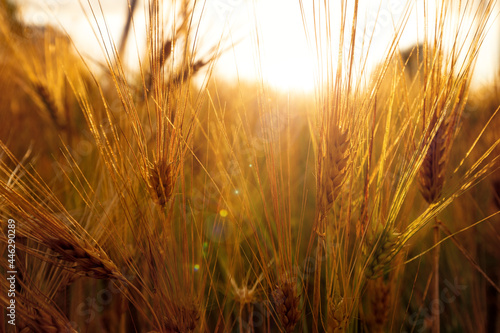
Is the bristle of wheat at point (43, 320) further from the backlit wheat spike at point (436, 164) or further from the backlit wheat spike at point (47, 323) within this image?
the backlit wheat spike at point (436, 164)

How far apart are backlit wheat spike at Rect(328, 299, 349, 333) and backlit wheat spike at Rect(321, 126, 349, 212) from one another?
0.16m

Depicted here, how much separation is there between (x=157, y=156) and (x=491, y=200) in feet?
3.64

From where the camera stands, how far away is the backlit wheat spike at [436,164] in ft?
2.10

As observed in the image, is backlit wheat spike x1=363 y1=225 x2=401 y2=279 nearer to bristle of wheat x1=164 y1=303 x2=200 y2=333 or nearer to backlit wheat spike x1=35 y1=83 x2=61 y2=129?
bristle of wheat x1=164 y1=303 x2=200 y2=333

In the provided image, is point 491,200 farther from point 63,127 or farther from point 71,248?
point 63,127

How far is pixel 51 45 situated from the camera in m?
1.21

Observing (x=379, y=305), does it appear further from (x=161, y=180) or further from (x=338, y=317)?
(x=161, y=180)

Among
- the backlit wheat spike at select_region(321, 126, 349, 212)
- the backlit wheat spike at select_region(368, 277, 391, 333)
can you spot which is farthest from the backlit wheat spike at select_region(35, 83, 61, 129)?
the backlit wheat spike at select_region(368, 277, 391, 333)

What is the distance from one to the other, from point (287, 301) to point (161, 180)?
29 cm

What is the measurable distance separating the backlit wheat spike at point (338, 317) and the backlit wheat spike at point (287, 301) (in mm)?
54

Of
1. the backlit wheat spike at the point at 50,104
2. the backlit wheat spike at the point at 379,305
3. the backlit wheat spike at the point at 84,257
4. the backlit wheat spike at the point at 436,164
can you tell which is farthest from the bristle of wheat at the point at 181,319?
the backlit wheat spike at the point at 50,104

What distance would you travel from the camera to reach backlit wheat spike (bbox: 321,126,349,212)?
1.65ft

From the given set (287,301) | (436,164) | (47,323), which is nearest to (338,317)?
(287,301)

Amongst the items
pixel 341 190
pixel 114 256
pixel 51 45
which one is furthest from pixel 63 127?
pixel 341 190
